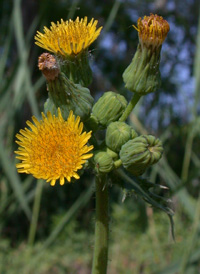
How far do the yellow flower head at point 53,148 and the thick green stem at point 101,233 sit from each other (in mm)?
61

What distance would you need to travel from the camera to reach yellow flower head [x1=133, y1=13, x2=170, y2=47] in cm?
69

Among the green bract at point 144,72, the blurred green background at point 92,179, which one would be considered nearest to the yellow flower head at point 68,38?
the green bract at point 144,72

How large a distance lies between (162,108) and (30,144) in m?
1.41

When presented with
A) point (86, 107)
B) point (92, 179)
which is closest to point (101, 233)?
point (86, 107)

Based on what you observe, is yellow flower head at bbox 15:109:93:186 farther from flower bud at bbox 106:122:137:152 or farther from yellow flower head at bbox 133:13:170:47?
yellow flower head at bbox 133:13:170:47

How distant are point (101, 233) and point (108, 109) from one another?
0.78ft

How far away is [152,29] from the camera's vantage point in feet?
2.27

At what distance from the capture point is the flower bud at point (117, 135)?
0.65 meters

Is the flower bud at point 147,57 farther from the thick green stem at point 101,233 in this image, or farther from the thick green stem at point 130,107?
the thick green stem at point 101,233

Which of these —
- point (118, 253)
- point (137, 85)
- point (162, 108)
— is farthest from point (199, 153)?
point (137, 85)

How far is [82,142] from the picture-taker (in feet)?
1.97

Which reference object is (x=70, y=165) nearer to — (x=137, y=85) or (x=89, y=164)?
(x=89, y=164)

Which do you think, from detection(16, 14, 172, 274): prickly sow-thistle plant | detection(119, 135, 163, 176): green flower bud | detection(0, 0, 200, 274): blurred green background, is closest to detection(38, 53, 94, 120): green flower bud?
detection(16, 14, 172, 274): prickly sow-thistle plant

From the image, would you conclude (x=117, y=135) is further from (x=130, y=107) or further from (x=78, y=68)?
(x=78, y=68)
